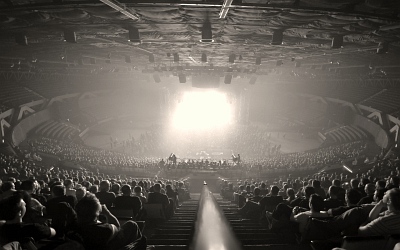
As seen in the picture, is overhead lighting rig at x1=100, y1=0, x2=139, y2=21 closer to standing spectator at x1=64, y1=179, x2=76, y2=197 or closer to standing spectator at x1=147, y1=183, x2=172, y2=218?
standing spectator at x1=64, y1=179, x2=76, y2=197

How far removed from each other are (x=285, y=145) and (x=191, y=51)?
99.6 ft

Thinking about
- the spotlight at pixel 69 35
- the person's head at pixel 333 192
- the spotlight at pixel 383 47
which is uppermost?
the spotlight at pixel 69 35

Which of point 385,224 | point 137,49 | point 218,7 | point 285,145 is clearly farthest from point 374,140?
point 385,224

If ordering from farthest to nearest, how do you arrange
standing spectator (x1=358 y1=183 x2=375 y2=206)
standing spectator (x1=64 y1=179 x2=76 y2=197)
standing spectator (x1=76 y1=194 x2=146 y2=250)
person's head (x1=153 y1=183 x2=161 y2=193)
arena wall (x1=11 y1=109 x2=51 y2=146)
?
arena wall (x1=11 y1=109 x2=51 y2=146) < standing spectator (x1=64 y1=179 x2=76 y2=197) < person's head (x1=153 y1=183 x2=161 y2=193) < standing spectator (x1=358 y1=183 x2=375 y2=206) < standing spectator (x1=76 y1=194 x2=146 y2=250)

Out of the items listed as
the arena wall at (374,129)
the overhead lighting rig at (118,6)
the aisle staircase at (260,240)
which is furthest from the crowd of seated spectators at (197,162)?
the aisle staircase at (260,240)

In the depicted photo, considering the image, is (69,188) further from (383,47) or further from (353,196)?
(383,47)

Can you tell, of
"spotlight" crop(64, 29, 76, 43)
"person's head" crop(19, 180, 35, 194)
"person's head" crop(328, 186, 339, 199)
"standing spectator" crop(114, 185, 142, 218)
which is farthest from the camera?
"spotlight" crop(64, 29, 76, 43)

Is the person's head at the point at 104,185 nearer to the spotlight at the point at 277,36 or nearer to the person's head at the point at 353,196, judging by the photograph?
the person's head at the point at 353,196

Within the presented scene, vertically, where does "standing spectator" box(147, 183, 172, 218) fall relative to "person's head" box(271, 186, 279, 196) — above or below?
below

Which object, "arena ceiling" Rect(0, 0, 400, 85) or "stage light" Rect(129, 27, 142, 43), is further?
"stage light" Rect(129, 27, 142, 43)

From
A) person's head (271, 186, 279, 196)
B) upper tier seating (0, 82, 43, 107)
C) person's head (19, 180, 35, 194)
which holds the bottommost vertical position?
upper tier seating (0, 82, 43, 107)

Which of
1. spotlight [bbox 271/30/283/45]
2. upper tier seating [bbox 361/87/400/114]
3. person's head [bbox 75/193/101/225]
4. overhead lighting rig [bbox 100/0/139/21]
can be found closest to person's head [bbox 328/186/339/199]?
person's head [bbox 75/193/101/225]

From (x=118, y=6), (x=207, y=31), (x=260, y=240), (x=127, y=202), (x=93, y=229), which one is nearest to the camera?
(x=93, y=229)

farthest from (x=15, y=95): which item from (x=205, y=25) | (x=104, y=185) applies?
(x=104, y=185)
